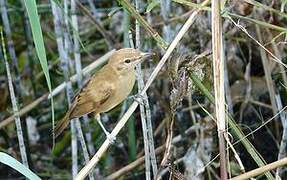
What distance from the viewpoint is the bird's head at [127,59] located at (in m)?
2.40

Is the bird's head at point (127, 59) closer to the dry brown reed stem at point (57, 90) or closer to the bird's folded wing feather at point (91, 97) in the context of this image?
the bird's folded wing feather at point (91, 97)

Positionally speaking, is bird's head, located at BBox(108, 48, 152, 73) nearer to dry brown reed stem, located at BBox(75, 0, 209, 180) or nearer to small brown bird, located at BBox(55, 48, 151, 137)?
small brown bird, located at BBox(55, 48, 151, 137)

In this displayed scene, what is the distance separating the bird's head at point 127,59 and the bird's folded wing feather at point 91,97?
0.30ft

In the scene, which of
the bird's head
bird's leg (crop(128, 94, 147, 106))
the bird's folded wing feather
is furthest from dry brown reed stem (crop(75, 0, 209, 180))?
the bird's folded wing feather

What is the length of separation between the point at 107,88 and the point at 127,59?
18 cm

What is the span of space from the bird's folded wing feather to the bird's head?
0.30 ft

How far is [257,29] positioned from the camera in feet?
10.6

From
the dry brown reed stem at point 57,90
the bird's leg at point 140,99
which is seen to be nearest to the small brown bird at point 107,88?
the bird's leg at point 140,99

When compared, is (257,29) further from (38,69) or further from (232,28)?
(38,69)

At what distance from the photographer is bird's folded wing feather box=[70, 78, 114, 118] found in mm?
2566

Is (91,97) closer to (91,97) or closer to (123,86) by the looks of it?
(91,97)

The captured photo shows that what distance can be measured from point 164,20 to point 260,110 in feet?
2.86

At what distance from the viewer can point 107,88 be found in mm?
2564

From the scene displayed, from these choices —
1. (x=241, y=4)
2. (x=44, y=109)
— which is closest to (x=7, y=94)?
(x=44, y=109)
